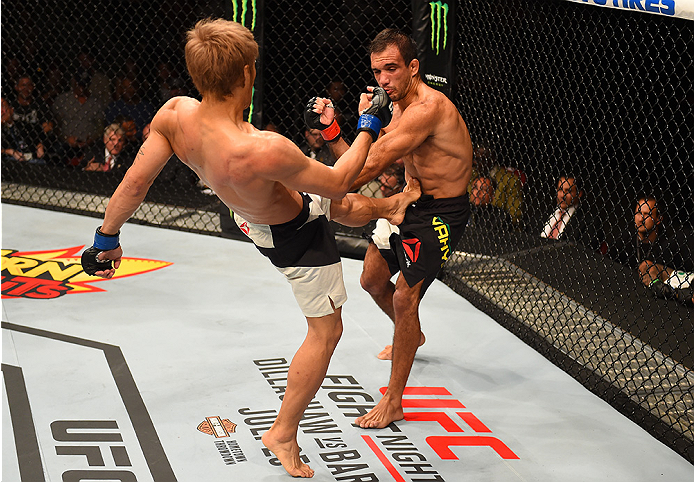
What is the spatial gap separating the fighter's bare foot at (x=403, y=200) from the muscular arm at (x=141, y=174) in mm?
770

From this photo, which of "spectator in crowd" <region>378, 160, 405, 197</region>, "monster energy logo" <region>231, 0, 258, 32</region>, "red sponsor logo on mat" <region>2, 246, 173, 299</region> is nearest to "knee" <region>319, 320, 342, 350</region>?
"red sponsor logo on mat" <region>2, 246, 173, 299</region>

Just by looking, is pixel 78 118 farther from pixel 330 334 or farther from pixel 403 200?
pixel 330 334

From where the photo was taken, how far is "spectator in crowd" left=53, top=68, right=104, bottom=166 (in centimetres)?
577

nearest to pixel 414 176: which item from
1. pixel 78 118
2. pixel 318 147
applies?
pixel 318 147

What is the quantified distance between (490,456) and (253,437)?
73cm

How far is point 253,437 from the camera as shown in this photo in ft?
7.29

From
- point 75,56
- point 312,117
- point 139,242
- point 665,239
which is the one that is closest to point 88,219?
point 139,242

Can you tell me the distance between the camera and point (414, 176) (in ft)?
8.07

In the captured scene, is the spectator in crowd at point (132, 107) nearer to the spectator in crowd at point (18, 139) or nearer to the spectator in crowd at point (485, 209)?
the spectator in crowd at point (18, 139)

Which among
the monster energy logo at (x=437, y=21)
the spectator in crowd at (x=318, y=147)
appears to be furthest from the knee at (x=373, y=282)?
the spectator in crowd at (x=318, y=147)

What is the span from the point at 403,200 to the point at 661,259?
1.95 meters

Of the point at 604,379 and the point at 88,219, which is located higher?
the point at 604,379

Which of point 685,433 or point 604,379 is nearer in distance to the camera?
point 685,433

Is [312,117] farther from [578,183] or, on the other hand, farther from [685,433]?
[578,183]
